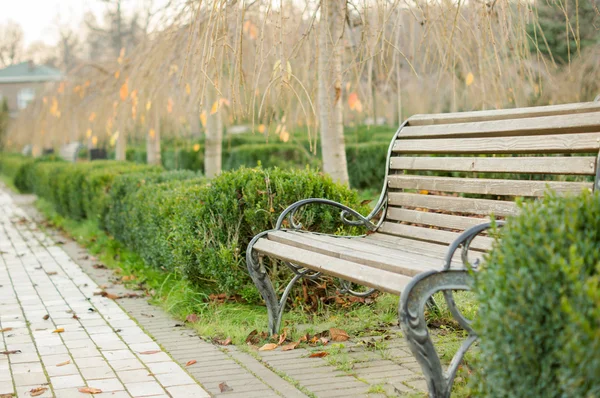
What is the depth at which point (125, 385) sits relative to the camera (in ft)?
11.5

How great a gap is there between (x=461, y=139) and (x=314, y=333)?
1.44 m

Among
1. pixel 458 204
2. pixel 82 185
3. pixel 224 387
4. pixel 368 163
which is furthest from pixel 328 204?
pixel 368 163

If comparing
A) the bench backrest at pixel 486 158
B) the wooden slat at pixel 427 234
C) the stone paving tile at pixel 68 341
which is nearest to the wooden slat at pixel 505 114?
the bench backrest at pixel 486 158

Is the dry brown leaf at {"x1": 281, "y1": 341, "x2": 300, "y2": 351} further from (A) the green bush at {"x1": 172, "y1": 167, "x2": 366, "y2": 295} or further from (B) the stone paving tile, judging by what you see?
(A) the green bush at {"x1": 172, "y1": 167, "x2": 366, "y2": 295}

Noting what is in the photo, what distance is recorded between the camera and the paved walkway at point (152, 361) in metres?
3.39

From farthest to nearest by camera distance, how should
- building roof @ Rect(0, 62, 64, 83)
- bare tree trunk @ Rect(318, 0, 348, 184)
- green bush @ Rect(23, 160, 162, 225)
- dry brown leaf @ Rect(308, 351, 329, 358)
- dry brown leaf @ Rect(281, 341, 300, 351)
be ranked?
building roof @ Rect(0, 62, 64, 83) < green bush @ Rect(23, 160, 162, 225) < bare tree trunk @ Rect(318, 0, 348, 184) < dry brown leaf @ Rect(281, 341, 300, 351) < dry brown leaf @ Rect(308, 351, 329, 358)

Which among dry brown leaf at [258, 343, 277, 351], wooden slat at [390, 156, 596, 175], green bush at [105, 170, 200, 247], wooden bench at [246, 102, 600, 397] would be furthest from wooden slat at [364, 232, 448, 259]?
green bush at [105, 170, 200, 247]

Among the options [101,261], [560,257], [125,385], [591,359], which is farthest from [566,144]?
[101,261]

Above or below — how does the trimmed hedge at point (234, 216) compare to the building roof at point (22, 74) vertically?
below

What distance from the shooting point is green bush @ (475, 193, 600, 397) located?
189cm

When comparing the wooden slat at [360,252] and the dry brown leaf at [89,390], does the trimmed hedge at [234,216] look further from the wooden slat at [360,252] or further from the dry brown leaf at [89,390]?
the dry brown leaf at [89,390]

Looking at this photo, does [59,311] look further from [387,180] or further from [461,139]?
[461,139]

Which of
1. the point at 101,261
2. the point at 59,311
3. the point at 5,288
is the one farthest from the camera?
the point at 101,261

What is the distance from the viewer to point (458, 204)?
3.79 metres
